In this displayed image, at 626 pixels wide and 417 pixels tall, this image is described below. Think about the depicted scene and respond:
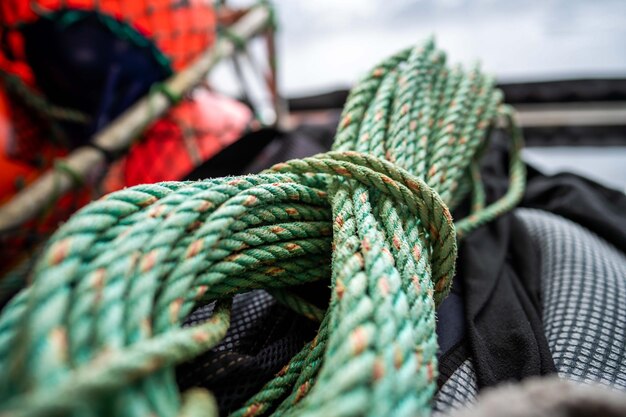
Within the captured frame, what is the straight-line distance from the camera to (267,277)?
40 cm

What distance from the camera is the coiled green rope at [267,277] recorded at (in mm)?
237

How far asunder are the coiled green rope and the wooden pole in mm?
566

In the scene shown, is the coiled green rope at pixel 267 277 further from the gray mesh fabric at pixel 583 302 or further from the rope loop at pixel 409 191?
the gray mesh fabric at pixel 583 302

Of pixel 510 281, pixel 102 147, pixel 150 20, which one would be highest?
pixel 150 20

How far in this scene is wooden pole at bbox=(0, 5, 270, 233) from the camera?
2.57ft

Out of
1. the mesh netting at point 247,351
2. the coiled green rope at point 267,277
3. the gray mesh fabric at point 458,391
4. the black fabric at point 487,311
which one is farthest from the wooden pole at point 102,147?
the gray mesh fabric at point 458,391

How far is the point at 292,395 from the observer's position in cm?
35

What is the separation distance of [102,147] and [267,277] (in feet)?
2.06

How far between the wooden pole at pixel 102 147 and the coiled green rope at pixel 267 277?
0.57 m

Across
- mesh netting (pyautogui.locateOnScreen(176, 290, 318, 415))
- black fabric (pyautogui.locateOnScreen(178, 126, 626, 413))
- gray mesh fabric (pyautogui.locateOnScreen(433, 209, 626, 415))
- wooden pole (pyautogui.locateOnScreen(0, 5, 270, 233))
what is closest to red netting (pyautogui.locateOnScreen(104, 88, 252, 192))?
wooden pole (pyautogui.locateOnScreen(0, 5, 270, 233))

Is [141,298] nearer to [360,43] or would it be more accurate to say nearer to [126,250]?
[126,250]

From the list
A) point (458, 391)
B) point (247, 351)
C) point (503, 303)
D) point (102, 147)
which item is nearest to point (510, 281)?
point (503, 303)

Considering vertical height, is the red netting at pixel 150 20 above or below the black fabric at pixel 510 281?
above

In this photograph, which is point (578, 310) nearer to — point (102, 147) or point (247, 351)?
point (247, 351)
